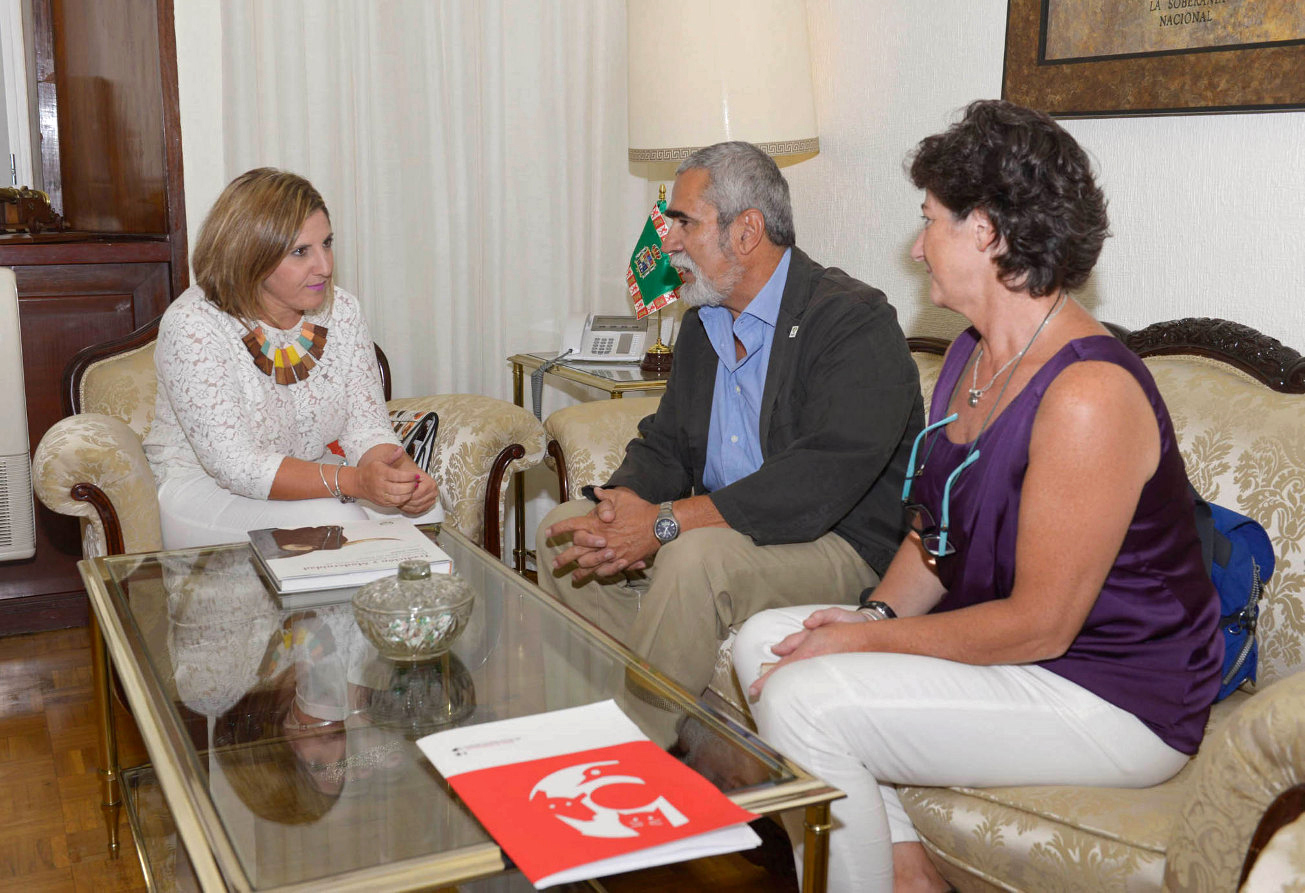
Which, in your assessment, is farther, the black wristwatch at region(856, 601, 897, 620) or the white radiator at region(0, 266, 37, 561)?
the white radiator at region(0, 266, 37, 561)

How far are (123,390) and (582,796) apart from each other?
2241 mm

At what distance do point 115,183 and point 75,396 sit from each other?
955mm

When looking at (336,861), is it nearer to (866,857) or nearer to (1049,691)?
(866,857)

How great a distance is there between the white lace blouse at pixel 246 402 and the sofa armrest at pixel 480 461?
222 millimetres

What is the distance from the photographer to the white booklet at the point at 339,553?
78.0 inches

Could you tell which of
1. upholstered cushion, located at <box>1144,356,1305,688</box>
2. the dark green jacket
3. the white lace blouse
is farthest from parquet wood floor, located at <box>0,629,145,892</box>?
upholstered cushion, located at <box>1144,356,1305,688</box>

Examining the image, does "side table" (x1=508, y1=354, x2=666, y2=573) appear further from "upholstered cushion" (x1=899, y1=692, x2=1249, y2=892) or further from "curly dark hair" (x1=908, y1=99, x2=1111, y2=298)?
"upholstered cushion" (x1=899, y1=692, x2=1249, y2=892)

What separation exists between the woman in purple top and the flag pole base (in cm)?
168

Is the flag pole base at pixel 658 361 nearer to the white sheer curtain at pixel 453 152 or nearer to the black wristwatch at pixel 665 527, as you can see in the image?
the white sheer curtain at pixel 453 152

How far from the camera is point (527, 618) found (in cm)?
194

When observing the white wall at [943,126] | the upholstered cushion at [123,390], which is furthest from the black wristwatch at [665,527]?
the upholstered cushion at [123,390]

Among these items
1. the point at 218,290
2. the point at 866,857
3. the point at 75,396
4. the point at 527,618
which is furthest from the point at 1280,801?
the point at 75,396

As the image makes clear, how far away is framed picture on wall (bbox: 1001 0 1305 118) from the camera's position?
6.75 feet

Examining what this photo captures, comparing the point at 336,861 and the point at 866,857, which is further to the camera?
the point at 866,857
